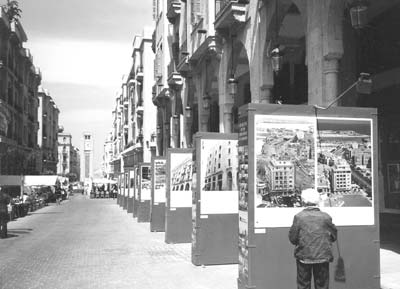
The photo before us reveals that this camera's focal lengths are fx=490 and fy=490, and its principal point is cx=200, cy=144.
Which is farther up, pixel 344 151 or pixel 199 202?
pixel 344 151

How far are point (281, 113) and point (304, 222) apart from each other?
215cm

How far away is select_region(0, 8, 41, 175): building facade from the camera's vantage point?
48219 millimetres

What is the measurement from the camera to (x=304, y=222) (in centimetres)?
639

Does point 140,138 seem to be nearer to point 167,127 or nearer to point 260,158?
point 167,127

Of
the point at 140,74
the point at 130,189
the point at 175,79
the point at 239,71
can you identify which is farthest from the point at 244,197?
the point at 140,74

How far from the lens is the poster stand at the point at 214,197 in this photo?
11.5 meters

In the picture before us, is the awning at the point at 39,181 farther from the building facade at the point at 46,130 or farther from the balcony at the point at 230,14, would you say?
the building facade at the point at 46,130

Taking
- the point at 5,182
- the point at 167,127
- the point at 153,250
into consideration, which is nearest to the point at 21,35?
the point at 5,182

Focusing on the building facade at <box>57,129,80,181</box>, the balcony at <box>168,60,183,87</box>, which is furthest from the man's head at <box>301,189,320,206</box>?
the building facade at <box>57,129,80,181</box>

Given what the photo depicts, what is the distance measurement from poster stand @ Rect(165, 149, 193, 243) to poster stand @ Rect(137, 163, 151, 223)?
8.52 meters

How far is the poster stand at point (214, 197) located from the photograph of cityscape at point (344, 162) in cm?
368

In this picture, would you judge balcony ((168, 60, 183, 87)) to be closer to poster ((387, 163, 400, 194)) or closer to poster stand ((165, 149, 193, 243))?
poster stand ((165, 149, 193, 243))

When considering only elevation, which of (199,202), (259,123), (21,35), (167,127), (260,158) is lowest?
(199,202)
